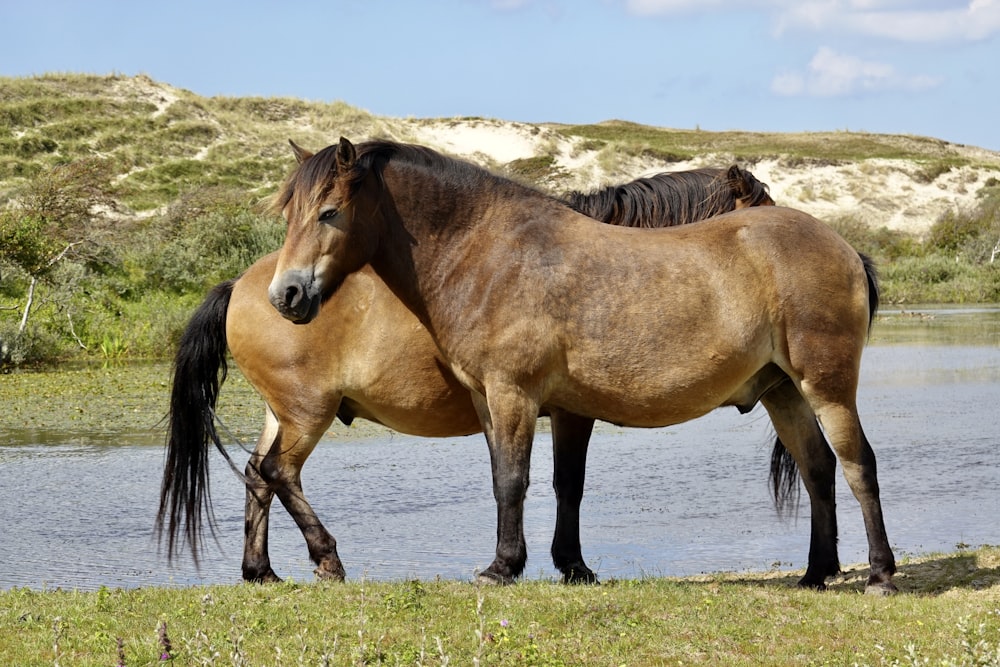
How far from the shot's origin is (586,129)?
70750mm

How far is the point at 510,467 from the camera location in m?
5.64

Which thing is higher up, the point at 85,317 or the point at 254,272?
the point at 254,272

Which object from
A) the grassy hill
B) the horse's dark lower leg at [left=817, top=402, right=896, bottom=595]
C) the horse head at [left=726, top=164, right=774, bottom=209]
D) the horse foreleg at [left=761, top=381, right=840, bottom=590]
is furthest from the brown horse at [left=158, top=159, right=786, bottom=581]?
the grassy hill

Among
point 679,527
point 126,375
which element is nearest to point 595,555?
point 679,527

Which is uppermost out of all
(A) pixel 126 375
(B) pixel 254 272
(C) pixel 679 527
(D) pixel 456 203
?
(D) pixel 456 203

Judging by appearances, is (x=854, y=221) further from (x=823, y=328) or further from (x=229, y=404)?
(x=823, y=328)

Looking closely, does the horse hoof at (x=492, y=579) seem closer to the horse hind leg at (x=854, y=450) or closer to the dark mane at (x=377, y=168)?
the horse hind leg at (x=854, y=450)

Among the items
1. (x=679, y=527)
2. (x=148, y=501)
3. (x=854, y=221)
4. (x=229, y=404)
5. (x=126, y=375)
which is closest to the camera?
(x=679, y=527)

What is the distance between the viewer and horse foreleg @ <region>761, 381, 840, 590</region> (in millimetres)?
6375

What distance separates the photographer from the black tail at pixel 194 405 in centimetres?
710

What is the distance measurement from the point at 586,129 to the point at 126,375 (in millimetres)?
54920

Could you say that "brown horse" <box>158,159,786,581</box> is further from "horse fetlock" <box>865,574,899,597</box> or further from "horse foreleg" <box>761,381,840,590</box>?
"horse fetlock" <box>865,574,899,597</box>

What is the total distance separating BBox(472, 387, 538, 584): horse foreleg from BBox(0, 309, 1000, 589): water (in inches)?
41.4

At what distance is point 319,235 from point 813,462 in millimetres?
2929
